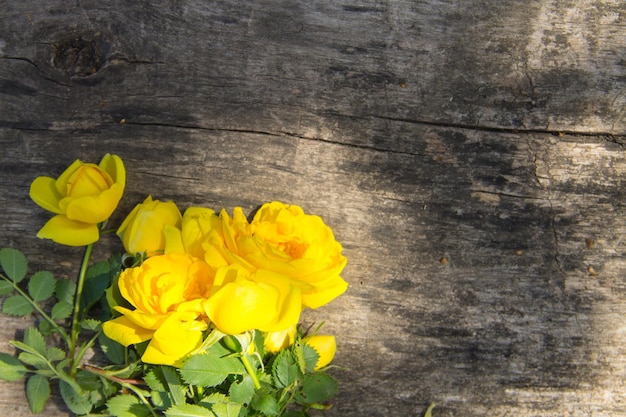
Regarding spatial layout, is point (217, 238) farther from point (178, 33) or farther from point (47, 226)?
point (178, 33)

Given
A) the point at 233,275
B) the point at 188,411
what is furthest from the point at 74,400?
the point at 233,275

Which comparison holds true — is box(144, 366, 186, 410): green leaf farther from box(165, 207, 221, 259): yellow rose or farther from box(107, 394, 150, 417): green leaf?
box(165, 207, 221, 259): yellow rose

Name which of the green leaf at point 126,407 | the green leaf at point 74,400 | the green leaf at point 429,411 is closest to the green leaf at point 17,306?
the green leaf at point 74,400

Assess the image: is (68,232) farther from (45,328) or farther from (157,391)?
(157,391)

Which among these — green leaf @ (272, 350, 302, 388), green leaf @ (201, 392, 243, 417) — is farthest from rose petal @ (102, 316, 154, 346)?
green leaf @ (272, 350, 302, 388)

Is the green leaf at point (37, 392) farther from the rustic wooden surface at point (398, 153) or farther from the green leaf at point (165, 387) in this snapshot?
the green leaf at point (165, 387)

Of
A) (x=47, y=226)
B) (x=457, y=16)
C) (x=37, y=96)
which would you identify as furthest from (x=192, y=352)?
(x=457, y=16)

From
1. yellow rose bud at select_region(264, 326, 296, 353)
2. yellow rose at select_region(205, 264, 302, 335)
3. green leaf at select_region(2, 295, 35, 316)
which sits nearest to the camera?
yellow rose at select_region(205, 264, 302, 335)
